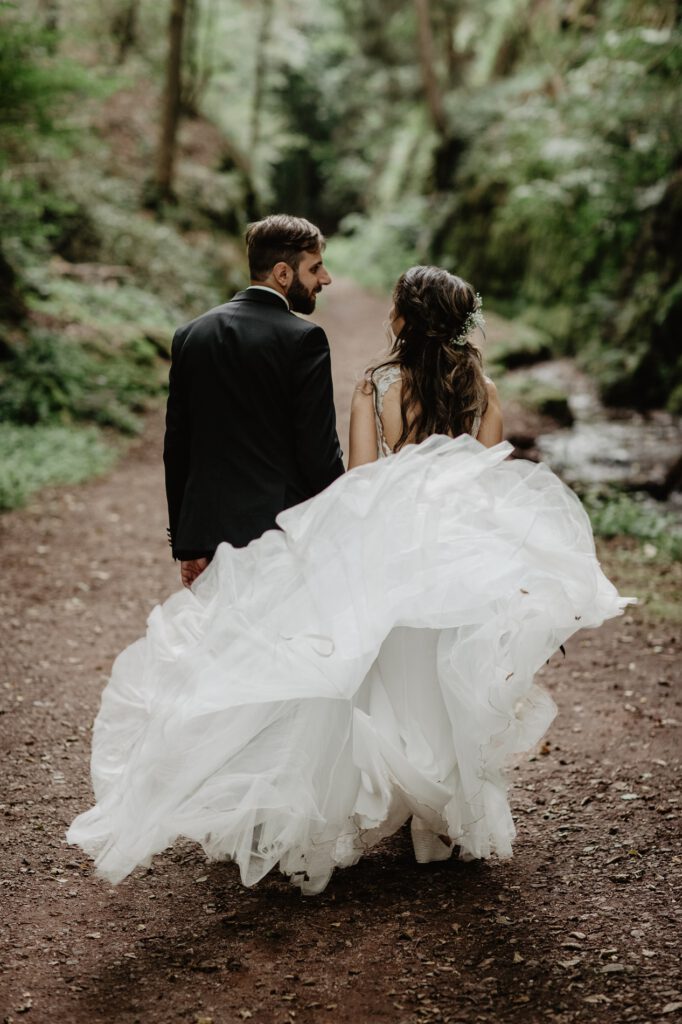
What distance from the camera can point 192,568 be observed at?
3650mm

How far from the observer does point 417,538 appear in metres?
3.17

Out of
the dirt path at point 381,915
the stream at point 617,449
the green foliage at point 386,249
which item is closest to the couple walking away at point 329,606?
the dirt path at point 381,915

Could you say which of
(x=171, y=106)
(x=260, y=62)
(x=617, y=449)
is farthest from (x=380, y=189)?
(x=617, y=449)

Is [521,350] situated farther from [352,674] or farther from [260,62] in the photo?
[260,62]

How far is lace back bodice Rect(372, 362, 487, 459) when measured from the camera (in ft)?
11.7

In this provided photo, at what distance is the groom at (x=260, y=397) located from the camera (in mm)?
3348

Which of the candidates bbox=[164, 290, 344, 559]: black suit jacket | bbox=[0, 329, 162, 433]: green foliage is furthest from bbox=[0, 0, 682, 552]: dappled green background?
bbox=[164, 290, 344, 559]: black suit jacket

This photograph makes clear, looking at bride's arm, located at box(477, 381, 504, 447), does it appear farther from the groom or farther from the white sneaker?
the white sneaker

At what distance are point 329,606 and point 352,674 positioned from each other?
0.26m

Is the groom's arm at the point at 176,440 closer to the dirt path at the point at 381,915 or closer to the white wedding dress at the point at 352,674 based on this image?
the white wedding dress at the point at 352,674

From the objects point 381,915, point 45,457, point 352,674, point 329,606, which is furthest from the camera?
point 45,457

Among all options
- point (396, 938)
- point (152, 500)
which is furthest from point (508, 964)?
point (152, 500)

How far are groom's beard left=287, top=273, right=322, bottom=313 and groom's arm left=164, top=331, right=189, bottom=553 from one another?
466 millimetres

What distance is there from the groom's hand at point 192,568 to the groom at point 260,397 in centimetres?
9
